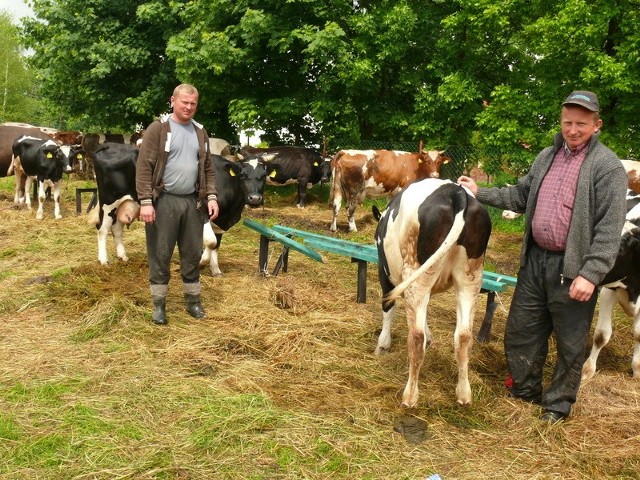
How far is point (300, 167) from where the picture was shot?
17188 mm

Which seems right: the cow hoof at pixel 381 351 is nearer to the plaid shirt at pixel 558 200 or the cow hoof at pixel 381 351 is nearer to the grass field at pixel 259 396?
the grass field at pixel 259 396

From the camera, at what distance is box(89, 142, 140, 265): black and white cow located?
8.09 m

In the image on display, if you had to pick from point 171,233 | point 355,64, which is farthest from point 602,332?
point 355,64

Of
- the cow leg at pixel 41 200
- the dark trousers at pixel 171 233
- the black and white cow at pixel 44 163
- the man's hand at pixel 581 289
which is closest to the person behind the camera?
the man's hand at pixel 581 289

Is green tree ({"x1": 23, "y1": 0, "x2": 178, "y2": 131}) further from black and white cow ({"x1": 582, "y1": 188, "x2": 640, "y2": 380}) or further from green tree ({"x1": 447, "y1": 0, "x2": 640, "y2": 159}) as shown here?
black and white cow ({"x1": 582, "y1": 188, "x2": 640, "y2": 380})

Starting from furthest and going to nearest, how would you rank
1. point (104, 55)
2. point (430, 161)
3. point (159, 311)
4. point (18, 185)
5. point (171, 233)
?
point (104, 55) < point (430, 161) < point (18, 185) < point (159, 311) < point (171, 233)

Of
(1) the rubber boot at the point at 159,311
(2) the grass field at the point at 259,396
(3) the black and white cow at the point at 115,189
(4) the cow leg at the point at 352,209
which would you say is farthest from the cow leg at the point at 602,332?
(4) the cow leg at the point at 352,209

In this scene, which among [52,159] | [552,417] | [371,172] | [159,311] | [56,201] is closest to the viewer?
[552,417]

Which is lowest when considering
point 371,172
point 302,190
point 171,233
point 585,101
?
point 302,190

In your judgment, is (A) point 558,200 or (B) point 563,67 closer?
(A) point 558,200

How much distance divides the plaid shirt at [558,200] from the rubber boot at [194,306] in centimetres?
364

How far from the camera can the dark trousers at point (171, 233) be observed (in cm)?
580

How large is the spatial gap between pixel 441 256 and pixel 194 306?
10.5 ft

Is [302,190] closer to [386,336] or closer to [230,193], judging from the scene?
[230,193]
